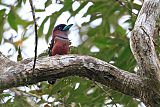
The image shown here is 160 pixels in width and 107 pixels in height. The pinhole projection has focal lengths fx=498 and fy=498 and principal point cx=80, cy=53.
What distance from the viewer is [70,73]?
2598mm

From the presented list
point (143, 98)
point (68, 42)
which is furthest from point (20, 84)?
point (68, 42)

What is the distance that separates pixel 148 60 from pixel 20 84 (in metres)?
0.68

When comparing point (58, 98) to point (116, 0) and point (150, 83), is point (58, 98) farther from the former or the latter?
point (150, 83)

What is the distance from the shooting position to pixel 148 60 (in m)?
2.61

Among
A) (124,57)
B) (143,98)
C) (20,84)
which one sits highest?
(20,84)

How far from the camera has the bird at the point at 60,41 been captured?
11.3 feet

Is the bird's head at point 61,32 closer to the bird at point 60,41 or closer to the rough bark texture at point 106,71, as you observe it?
the bird at point 60,41

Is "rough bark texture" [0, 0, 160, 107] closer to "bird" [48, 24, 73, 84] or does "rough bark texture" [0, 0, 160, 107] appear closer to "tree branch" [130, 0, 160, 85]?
"tree branch" [130, 0, 160, 85]

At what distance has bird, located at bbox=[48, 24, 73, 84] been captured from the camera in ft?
11.3

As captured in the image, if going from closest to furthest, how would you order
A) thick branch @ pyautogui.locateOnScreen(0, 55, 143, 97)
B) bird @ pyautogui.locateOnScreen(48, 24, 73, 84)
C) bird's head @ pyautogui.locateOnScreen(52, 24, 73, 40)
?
thick branch @ pyautogui.locateOnScreen(0, 55, 143, 97)
bird @ pyautogui.locateOnScreen(48, 24, 73, 84)
bird's head @ pyautogui.locateOnScreen(52, 24, 73, 40)

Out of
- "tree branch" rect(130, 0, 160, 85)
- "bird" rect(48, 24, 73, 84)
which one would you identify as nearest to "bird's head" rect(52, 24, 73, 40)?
"bird" rect(48, 24, 73, 84)

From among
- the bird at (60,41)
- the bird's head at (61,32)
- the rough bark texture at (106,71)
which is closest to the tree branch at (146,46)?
the rough bark texture at (106,71)

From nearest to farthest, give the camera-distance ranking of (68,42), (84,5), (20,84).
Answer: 1. (20,84)
2. (68,42)
3. (84,5)

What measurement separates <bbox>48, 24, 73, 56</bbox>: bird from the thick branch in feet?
2.52
